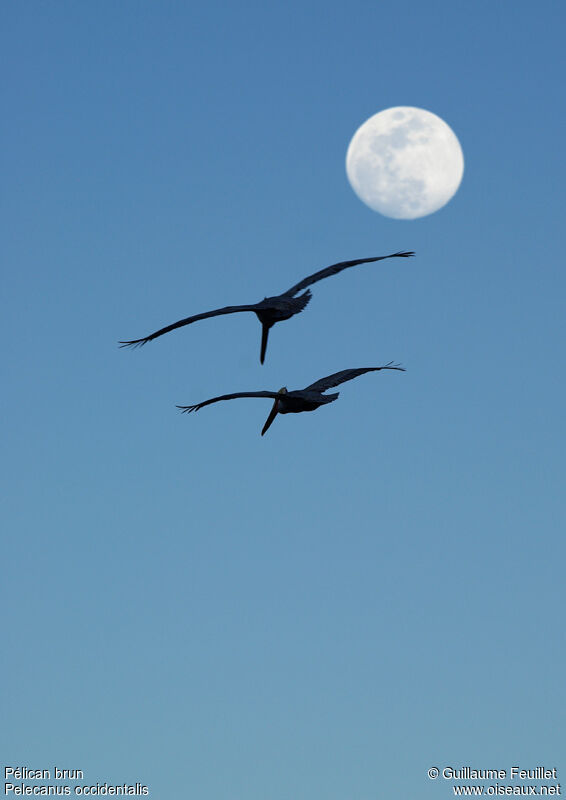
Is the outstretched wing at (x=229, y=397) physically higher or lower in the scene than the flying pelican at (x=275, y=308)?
lower

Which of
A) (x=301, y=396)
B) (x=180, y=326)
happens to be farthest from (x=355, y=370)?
(x=180, y=326)

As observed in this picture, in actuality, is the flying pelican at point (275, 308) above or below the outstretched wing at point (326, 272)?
below

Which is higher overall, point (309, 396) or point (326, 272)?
point (326, 272)

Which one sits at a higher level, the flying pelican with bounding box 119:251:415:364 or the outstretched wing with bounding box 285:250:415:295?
the outstretched wing with bounding box 285:250:415:295

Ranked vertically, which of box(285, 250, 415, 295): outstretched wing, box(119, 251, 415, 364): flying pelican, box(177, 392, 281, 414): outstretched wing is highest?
box(285, 250, 415, 295): outstretched wing

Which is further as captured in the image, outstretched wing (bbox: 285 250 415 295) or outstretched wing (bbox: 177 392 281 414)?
outstretched wing (bbox: 285 250 415 295)

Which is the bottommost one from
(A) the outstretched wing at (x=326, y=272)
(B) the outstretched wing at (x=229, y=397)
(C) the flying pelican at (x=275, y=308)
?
(B) the outstretched wing at (x=229, y=397)

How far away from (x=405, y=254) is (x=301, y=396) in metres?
6.36

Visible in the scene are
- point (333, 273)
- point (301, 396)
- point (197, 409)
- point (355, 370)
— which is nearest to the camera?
point (197, 409)

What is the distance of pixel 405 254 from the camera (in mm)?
36438

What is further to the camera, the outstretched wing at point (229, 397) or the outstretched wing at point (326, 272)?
the outstretched wing at point (326, 272)

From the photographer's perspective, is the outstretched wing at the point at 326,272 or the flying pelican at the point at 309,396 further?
the outstretched wing at the point at 326,272

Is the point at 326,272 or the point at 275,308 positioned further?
the point at 326,272

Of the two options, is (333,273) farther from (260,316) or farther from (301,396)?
(301,396)
